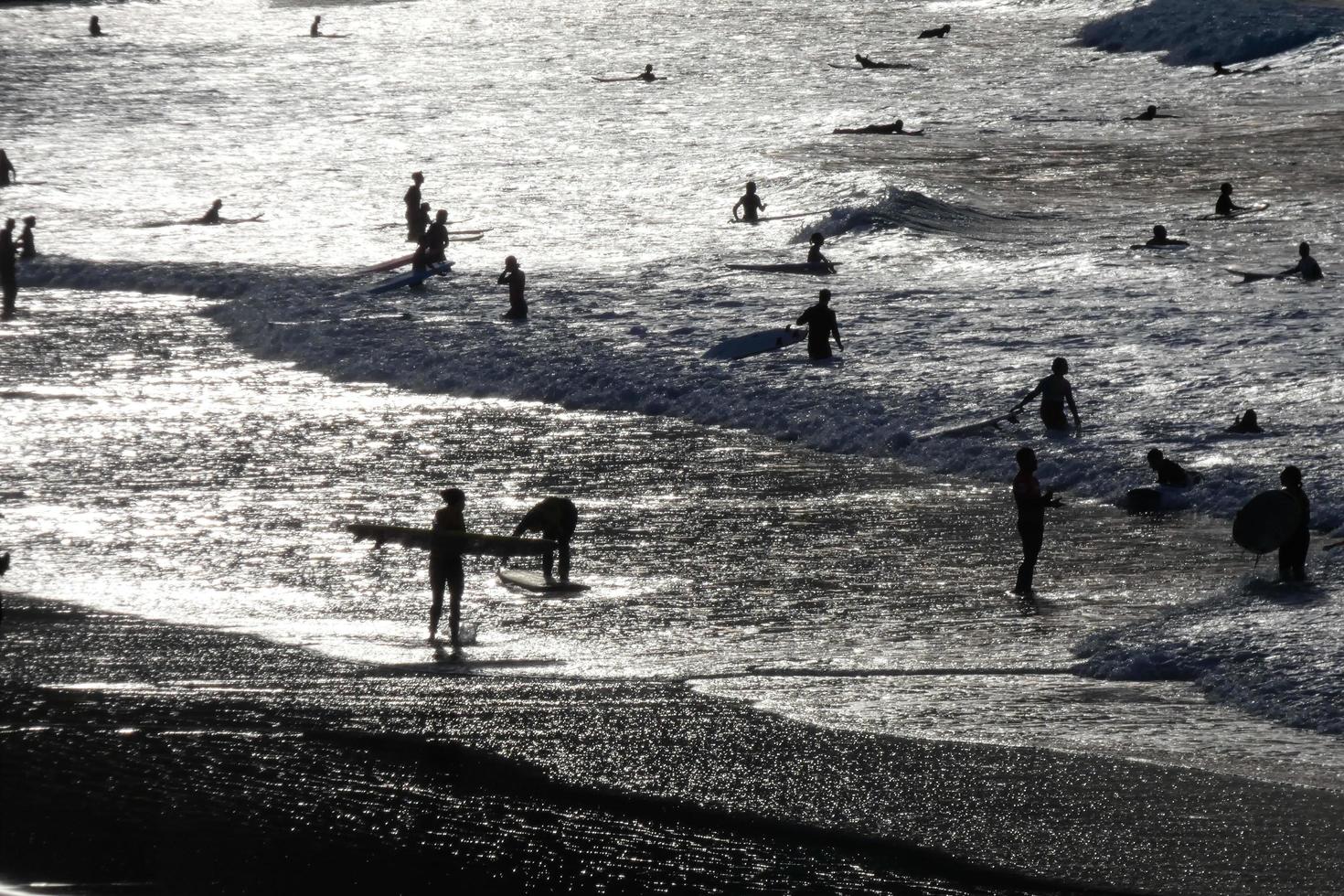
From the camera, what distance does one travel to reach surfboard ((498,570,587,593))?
14641 millimetres

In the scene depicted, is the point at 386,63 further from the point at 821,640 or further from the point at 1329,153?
the point at 821,640

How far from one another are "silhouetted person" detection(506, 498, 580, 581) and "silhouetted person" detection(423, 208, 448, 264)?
18.0 m

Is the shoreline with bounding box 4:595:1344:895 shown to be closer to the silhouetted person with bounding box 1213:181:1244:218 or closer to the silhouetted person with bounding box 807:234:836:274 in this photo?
the silhouetted person with bounding box 807:234:836:274

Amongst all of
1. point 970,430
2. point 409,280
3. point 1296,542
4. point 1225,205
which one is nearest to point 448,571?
point 1296,542

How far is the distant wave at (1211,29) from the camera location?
2377 inches

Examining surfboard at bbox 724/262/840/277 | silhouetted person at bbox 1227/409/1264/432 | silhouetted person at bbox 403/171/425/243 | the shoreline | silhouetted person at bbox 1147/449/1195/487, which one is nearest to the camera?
the shoreline

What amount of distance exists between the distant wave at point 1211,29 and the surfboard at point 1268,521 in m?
49.9

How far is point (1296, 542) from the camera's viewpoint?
14109 mm

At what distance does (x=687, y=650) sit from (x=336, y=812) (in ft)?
11.5

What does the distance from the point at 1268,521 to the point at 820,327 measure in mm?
10616

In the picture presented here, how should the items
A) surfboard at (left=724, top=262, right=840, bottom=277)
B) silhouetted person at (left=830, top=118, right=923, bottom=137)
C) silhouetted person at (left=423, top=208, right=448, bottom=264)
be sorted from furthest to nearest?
1. silhouetted person at (left=830, top=118, right=923, bottom=137)
2. silhouetted person at (left=423, top=208, right=448, bottom=264)
3. surfboard at (left=724, top=262, right=840, bottom=277)

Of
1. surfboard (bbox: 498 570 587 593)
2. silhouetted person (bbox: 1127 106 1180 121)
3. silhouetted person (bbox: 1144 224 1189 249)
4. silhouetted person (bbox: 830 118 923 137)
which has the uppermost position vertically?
silhouetted person (bbox: 1127 106 1180 121)

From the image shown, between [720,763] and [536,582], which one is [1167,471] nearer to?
[536,582]

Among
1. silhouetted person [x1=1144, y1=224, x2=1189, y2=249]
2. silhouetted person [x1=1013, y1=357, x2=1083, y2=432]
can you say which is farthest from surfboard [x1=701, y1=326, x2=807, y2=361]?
silhouetted person [x1=1144, y1=224, x2=1189, y2=249]
